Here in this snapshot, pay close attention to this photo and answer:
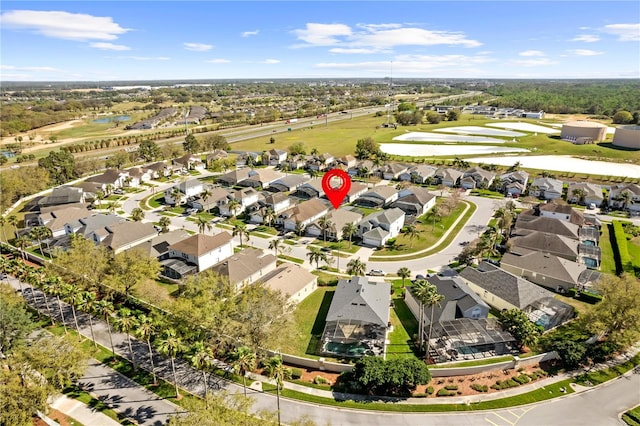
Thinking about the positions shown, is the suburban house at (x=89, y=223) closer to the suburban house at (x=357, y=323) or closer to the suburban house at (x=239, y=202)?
the suburban house at (x=239, y=202)

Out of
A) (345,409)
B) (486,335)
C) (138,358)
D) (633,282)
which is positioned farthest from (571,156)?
(138,358)

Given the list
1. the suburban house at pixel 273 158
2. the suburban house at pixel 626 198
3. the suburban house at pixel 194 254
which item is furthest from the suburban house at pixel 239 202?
the suburban house at pixel 626 198

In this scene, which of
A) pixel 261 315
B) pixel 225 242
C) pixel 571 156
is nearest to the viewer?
pixel 261 315

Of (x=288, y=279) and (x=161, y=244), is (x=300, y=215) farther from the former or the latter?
(x=161, y=244)

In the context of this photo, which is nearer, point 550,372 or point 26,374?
point 26,374

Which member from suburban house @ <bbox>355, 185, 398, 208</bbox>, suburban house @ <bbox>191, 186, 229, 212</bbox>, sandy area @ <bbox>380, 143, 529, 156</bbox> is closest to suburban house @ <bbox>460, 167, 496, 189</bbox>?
suburban house @ <bbox>355, 185, 398, 208</bbox>

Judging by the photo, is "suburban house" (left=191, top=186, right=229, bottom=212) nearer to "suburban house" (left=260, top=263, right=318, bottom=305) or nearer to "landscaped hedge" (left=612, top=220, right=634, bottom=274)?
"suburban house" (left=260, top=263, right=318, bottom=305)

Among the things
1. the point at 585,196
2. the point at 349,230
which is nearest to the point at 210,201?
the point at 349,230

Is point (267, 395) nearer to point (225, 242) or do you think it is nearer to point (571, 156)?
point (225, 242)
